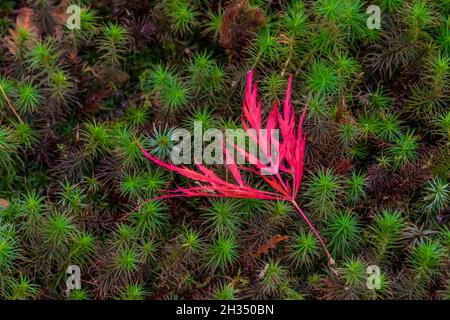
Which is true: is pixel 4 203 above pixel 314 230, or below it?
above

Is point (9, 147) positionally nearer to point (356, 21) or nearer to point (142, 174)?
point (142, 174)

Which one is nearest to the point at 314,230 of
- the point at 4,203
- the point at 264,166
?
the point at 264,166

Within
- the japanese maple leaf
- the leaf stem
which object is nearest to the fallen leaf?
the japanese maple leaf

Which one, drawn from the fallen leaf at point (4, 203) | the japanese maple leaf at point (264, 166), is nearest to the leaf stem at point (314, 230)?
the japanese maple leaf at point (264, 166)

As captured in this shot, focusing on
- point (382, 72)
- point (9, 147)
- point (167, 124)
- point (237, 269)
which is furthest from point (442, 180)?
point (9, 147)

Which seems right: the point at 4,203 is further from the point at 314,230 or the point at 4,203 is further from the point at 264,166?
the point at 314,230

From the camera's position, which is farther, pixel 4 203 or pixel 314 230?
pixel 4 203

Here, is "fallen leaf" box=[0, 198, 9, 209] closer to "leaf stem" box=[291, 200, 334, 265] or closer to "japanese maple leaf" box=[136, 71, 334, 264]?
"japanese maple leaf" box=[136, 71, 334, 264]

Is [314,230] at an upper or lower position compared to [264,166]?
lower
